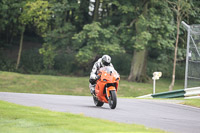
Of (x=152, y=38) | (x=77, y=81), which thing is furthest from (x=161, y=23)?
(x=77, y=81)

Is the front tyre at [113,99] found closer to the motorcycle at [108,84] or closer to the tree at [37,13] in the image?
the motorcycle at [108,84]

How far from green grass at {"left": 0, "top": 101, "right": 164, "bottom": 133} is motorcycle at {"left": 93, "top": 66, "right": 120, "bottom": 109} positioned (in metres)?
2.93

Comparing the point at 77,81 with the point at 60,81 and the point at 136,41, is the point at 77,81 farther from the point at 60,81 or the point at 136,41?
the point at 136,41

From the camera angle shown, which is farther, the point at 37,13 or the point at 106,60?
the point at 37,13

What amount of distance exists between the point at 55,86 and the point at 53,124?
2423 centimetres

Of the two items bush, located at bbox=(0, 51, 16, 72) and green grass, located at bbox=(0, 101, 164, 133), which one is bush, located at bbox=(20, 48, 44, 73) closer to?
bush, located at bbox=(0, 51, 16, 72)

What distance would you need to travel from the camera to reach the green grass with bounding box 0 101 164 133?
7.59m

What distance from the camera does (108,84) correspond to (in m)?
12.9

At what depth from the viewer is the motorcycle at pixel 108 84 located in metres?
12.7

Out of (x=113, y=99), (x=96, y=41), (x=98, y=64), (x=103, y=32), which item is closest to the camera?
(x=113, y=99)

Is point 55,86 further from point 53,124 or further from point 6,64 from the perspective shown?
point 53,124

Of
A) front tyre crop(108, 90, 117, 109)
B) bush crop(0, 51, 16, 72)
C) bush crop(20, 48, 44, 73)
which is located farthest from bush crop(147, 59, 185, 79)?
front tyre crop(108, 90, 117, 109)

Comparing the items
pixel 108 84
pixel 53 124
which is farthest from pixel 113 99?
pixel 53 124

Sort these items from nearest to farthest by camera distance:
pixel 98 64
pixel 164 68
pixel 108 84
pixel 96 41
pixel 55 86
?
1. pixel 108 84
2. pixel 98 64
3. pixel 55 86
4. pixel 96 41
5. pixel 164 68
